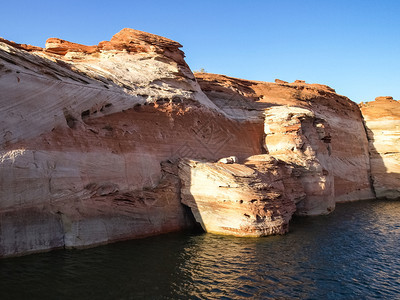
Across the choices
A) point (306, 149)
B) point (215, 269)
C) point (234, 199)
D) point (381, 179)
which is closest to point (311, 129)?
point (306, 149)

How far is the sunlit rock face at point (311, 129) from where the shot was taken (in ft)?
58.9

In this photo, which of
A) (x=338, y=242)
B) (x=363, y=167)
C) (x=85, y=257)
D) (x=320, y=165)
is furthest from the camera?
(x=363, y=167)

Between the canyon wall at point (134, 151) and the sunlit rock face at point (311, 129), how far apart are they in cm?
9

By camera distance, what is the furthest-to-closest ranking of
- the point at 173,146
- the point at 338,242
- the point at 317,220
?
1. the point at 317,220
2. the point at 173,146
3. the point at 338,242

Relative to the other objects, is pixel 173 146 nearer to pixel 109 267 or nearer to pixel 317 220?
pixel 109 267

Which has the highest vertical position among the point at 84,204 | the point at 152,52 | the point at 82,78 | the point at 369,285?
the point at 152,52

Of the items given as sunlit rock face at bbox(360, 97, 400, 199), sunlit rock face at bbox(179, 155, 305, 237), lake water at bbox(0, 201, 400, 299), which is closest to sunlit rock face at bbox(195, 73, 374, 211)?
sunlit rock face at bbox(360, 97, 400, 199)

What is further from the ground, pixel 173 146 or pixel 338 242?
pixel 173 146

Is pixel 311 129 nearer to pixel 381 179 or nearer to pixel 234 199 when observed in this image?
pixel 234 199

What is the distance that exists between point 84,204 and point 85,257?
1.80 meters

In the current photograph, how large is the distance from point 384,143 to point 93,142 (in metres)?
23.1

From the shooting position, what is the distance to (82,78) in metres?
12.6

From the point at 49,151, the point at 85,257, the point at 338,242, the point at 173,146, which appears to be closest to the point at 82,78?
the point at 49,151

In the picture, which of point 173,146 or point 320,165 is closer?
point 173,146
